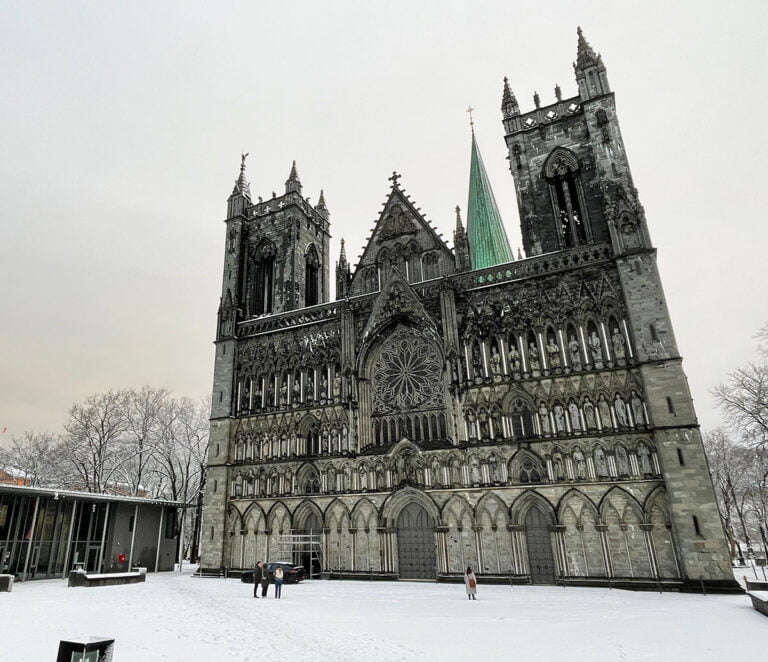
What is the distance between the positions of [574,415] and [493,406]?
152 inches

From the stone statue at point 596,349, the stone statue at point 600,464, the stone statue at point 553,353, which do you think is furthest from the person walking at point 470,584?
the stone statue at point 596,349

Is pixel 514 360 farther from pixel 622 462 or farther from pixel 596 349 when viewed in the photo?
pixel 622 462

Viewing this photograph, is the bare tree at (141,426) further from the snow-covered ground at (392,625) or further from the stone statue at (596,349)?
the stone statue at (596,349)

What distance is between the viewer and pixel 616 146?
95.6 ft

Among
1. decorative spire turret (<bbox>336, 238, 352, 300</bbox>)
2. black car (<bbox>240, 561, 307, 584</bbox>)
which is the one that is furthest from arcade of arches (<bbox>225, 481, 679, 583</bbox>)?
decorative spire turret (<bbox>336, 238, 352, 300</bbox>)

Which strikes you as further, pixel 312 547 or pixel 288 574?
pixel 312 547

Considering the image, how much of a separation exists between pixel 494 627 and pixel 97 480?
120 feet

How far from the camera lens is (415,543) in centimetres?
2645

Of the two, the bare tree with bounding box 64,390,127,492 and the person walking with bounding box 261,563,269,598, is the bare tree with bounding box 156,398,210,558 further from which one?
the person walking with bounding box 261,563,269,598

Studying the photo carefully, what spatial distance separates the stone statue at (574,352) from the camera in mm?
25156

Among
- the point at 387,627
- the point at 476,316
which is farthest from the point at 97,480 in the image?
the point at 387,627

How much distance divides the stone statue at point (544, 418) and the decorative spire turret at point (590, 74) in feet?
62.0

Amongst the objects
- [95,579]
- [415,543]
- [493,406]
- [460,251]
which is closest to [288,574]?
[415,543]

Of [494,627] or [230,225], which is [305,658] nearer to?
[494,627]
